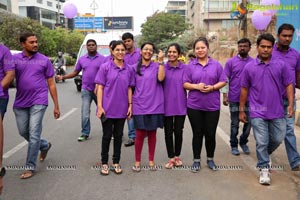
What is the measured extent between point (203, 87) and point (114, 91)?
114 cm

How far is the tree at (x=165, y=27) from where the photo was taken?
56.8 m

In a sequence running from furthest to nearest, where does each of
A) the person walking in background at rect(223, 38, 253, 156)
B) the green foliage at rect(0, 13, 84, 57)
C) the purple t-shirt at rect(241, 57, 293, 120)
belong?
the green foliage at rect(0, 13, 84, 57) < the person walking in background at rect(223, 38, 253, 156) < the purple t-shirt at rect(241, 57, 293, 120)

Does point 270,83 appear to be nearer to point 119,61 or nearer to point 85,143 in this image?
point 119,61

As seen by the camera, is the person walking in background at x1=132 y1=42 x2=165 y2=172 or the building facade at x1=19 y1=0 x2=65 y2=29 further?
the building facade at x1=19 y1=0 x2=65 y2=29

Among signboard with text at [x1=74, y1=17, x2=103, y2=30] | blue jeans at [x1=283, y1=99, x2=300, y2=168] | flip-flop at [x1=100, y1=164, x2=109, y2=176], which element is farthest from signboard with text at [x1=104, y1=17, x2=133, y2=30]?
blue jeans at [x1=283, y1=99, x2=300, y2=168]

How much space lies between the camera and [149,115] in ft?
15.9

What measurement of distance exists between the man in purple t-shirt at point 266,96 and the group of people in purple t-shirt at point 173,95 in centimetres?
1

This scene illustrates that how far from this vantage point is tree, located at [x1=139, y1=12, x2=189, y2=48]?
56844 mm

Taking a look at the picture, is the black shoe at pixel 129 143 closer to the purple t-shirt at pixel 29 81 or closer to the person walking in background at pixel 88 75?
the person walking in background at pixel 88 75

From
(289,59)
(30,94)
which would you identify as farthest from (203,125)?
(30,94)

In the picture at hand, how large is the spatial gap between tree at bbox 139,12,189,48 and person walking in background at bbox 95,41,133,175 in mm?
51298

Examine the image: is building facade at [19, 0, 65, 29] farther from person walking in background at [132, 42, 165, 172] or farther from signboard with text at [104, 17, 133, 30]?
person walking in background at [132, 42, 165, 172]

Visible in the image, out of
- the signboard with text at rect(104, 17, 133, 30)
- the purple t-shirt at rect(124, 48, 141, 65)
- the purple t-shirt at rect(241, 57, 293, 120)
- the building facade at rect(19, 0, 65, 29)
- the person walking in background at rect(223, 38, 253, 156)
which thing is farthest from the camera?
the signboard with text at rect(104, 17, 133, 30)

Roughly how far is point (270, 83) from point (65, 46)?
138 feet
